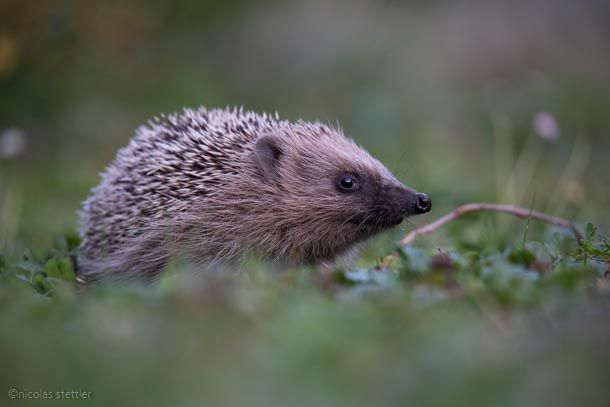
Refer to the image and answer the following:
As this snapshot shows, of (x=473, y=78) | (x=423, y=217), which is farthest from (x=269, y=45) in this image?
(x=423, y=217)

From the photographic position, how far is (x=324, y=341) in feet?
12.3

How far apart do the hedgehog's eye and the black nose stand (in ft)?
1.89

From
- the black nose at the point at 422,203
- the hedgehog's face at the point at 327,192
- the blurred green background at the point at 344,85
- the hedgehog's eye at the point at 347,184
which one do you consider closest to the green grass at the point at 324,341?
the black nose at the point at 422,203

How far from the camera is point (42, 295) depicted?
5395 millimetres

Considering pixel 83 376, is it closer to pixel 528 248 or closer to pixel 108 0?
pixel 528 248

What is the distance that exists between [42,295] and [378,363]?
2.76m

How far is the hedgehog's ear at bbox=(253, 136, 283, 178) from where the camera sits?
7.05 m

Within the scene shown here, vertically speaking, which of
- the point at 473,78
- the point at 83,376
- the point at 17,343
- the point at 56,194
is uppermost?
the point at 473,78

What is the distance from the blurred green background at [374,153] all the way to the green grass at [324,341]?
0.01m

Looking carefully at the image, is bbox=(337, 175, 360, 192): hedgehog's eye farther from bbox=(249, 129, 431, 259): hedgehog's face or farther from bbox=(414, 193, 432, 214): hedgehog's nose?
bbox=(414, 193, 432, 214): hedgehog's nose

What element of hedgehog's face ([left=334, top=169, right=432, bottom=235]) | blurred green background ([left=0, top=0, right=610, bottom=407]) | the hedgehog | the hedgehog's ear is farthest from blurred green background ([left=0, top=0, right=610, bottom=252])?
the hedgehog's ear

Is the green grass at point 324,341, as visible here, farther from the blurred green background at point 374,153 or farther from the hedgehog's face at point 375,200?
the hedgehog's face at point 375,200

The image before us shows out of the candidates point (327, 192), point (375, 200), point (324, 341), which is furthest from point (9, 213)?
point (324, 341)

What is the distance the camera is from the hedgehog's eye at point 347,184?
7043 mm
